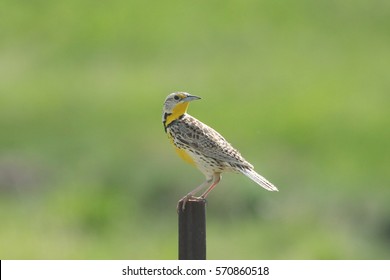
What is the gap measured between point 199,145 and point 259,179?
341 mm

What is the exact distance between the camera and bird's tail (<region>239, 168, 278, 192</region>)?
7.52 meters

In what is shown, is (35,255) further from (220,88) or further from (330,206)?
(220,88)

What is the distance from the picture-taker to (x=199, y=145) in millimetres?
7816

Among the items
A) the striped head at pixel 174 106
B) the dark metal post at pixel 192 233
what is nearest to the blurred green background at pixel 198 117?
the striped head at pixel 174 106

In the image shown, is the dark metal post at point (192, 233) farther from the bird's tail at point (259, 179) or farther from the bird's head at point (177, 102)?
the bird's head at point (177, 102)

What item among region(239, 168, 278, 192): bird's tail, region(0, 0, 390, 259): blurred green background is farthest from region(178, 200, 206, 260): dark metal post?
region(0, 0, 390, 259): blurred green background

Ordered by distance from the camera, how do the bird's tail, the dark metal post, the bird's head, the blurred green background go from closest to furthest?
1. the dark metal post
2. the bird's tail
3. the bird's head
4. the blurred green background

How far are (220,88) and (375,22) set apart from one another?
3934mm

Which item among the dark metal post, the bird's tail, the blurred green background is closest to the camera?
the dark metal post

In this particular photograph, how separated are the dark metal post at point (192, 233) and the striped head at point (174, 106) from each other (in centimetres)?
59

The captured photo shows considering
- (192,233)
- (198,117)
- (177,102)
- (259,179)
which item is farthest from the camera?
(198,117)

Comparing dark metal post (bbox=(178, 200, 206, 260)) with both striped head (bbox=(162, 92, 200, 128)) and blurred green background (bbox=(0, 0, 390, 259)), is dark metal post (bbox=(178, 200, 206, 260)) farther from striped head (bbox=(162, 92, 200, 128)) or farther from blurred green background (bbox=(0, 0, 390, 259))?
blurred green background (bbox=(0, 0, 390, 259))

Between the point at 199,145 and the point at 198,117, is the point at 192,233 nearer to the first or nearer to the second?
the point at 199,145

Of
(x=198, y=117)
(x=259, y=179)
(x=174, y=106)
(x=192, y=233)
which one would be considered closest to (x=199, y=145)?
(x=174, y=106)
